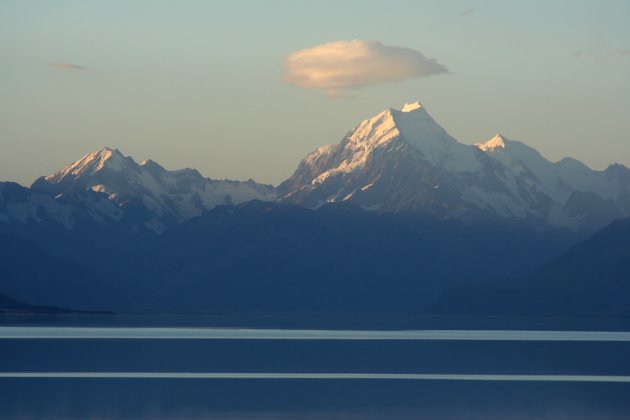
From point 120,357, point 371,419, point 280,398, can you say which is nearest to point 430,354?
point 120,357

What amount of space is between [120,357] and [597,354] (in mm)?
Result: 68626

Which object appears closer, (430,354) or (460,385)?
(460,385)

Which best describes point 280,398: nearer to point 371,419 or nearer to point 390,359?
point 371,419

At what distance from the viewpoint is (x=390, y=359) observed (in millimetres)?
178250

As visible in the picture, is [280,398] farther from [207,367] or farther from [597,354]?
[597,354]

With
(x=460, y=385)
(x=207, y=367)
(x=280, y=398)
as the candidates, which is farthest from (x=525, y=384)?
(x=207, y=367)

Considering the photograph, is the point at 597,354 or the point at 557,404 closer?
the point at 557,404

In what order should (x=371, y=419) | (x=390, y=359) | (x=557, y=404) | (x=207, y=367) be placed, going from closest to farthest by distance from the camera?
1. (x=371, y=419)
2. (x=557, y=404)
3. (x=207, y=367)
4. (x=390, y=359)

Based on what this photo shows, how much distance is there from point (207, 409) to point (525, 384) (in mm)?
40265

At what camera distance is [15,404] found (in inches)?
4299

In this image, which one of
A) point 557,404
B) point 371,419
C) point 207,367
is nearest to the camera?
point 371,419

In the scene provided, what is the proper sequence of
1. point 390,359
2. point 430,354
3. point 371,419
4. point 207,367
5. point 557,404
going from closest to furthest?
point 371,419 < point 557,404 < point 207,367 < point 390,359 < point 430,354

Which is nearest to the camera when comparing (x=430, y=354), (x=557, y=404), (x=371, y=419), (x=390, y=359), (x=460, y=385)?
(x=371, y=419)

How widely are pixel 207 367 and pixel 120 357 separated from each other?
975 inches
